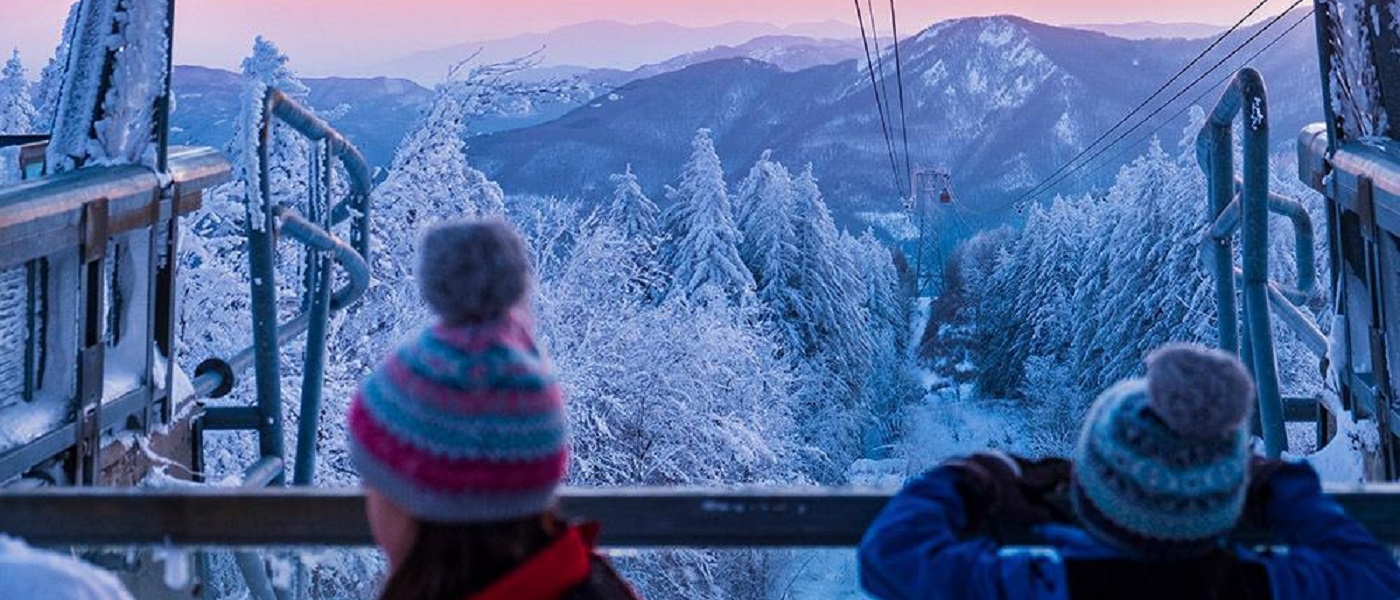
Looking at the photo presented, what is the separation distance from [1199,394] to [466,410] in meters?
0.89

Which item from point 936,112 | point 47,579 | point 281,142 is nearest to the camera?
point 47,579

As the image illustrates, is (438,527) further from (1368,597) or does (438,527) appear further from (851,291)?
(851,291)

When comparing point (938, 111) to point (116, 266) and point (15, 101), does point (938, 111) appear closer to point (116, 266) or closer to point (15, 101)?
point (15, 101)

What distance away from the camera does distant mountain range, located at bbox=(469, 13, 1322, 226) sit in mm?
78438

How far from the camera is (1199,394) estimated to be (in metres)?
1.74

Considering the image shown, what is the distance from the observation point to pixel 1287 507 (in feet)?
6.26

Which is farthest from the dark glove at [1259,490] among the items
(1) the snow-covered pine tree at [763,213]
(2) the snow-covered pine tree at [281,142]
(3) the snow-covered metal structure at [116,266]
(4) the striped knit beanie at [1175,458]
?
(1) the snow-covered pine tree at [763,213]

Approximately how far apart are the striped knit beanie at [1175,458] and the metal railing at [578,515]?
0.16 meters

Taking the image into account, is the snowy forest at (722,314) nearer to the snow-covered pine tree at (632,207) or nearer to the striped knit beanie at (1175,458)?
the snow-covered pine tree at (632,207)

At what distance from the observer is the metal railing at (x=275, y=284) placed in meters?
4.77

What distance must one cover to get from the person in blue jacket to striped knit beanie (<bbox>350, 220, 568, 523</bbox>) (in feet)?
1.82

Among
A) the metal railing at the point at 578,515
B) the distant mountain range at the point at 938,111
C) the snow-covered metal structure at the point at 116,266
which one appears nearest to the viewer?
the metal railing at the point at 578,515

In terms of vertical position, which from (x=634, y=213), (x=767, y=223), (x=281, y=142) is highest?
(x=281, y=142)

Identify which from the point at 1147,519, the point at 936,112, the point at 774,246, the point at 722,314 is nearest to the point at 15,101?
the point at 722,314
